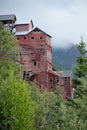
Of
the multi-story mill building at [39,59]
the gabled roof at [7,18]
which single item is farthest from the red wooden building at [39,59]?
the gabled roof at [7,18]

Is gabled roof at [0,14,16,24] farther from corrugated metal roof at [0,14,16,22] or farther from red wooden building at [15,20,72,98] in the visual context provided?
red wooden building at [15,20,72,98]

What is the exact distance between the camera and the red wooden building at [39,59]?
12162cm

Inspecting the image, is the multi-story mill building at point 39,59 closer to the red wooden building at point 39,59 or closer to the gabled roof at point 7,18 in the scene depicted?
the red wooden building at point 39,59

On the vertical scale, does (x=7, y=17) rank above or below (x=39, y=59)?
above

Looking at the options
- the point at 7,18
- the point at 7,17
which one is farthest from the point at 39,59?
the point at 7,17

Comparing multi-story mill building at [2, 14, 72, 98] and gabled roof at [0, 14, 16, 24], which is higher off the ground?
gabled roof at [0, 14, 16, 24]

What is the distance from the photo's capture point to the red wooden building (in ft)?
399

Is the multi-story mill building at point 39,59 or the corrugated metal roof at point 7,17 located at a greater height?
the corrugated metal roof at point 7,17

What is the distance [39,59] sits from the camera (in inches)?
4894

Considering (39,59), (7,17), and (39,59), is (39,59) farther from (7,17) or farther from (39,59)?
(7,17)

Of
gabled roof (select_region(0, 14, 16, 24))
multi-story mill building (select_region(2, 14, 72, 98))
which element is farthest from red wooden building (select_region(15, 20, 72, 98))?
gabled roof (select_region(0, 14, 16, 24))

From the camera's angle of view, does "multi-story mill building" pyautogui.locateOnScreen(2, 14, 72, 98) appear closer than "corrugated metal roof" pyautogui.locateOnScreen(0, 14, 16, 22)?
Yes

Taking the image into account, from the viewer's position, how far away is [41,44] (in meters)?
125

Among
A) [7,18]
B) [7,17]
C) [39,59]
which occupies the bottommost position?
[39,59]
